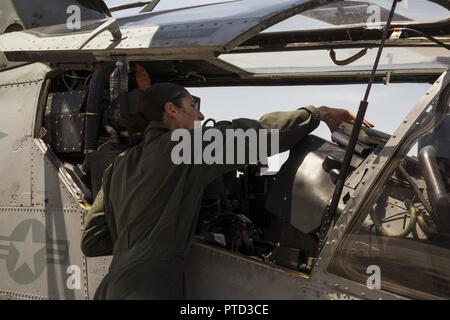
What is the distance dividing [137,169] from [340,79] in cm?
190

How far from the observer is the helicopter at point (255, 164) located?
7.42 feet

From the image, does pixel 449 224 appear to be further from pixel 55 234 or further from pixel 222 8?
pixel 55 234

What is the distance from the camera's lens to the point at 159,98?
8.48 feet

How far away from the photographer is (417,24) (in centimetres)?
332

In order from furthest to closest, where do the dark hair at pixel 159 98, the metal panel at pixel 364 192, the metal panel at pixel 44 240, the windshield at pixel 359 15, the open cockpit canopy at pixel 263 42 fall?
the windshield at pixel 359 15 → the metal panel at pixel 44 240 → the dark hair at pixel 159 98 → the open cockpit canopy at pixel 263 42 → the metal panel at pixel 364 192

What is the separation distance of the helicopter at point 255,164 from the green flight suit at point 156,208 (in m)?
0.23

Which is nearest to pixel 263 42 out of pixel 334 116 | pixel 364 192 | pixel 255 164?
pixel 255 164

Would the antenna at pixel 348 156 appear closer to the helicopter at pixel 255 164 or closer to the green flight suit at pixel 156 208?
the helicopter at pixel 255 164

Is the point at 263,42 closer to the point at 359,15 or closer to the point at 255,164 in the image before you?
the point at 359,15

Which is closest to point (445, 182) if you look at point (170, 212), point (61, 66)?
point (170, 212)

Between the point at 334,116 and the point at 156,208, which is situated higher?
the point at 334,116

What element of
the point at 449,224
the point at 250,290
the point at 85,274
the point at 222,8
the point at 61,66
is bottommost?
the point at 85,274

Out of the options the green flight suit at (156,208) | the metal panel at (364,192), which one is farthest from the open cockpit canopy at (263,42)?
the metal panel at (364,192)

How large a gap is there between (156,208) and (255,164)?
107 cm
